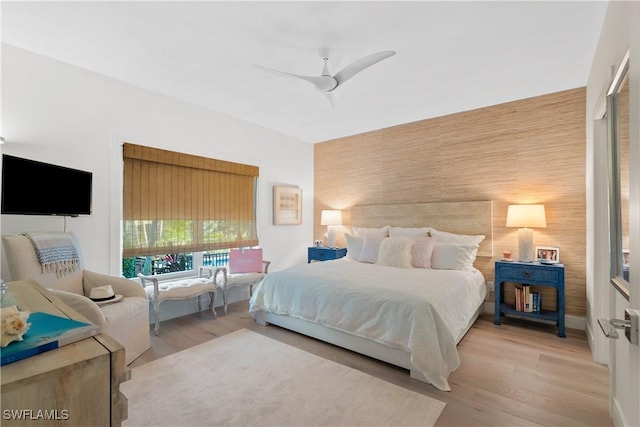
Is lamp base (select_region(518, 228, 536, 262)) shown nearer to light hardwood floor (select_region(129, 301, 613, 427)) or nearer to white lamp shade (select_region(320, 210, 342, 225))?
light hardwood floor (select_region(129, 301, 613, 427))

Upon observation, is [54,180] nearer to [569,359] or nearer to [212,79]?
[212,79]

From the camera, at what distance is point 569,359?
2637mm

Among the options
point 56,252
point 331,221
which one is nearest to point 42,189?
point 56,252

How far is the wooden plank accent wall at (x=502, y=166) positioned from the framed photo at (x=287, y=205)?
113 cm

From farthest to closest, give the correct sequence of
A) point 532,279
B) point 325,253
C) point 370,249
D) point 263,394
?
point 325,253 < point 370,249 < point 532,279 < point 263,394

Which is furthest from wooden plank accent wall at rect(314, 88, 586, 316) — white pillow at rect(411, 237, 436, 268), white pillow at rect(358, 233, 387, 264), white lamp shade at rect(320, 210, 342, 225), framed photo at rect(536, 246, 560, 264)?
white pillow at rect(358, 233, 387, 264)

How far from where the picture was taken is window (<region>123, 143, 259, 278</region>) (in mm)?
3387

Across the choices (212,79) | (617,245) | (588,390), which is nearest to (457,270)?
(588,390)

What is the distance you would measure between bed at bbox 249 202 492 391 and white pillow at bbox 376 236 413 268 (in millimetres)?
13

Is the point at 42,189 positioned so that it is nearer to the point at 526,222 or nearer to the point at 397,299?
the point at 397,299

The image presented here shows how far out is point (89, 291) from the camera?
274cm

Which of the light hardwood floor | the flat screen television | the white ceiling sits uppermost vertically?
the white ceiling

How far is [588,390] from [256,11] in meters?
3.71

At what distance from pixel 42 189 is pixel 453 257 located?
4156 mm
